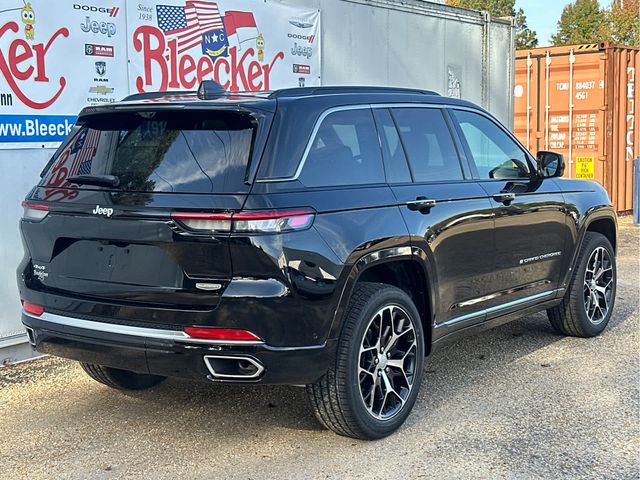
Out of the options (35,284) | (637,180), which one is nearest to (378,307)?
(35,284)

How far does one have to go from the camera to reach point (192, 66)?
284 inches

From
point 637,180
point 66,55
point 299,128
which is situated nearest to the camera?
point 299,128

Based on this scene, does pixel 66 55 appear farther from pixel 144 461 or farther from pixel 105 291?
pixel 144 461

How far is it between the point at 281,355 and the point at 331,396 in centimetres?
46

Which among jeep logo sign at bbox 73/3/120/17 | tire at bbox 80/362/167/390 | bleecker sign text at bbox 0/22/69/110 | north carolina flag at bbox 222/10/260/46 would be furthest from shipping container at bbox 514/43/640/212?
tire at bbox 80/362/167/390

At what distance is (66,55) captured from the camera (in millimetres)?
6266

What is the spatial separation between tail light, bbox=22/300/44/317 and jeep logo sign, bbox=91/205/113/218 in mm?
647

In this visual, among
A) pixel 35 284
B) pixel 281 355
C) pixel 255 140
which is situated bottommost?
pixel 281 355

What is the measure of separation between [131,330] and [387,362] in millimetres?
1406

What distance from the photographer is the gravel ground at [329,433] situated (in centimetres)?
415

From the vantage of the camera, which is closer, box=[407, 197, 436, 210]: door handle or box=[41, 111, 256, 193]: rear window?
box=[41, 111, 256, 193]: rear window

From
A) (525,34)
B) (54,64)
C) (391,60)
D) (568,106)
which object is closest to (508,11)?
(525,34)

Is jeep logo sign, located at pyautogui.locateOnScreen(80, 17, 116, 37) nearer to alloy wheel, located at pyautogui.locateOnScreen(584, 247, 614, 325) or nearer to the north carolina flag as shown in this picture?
the north carolina flag

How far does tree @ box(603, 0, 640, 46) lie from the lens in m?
44.1
